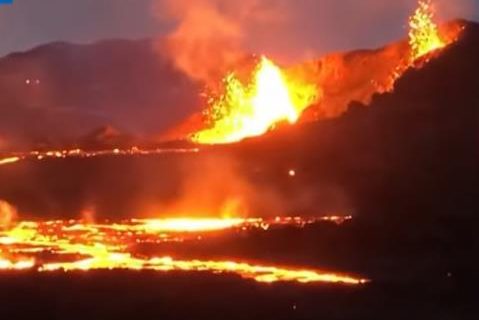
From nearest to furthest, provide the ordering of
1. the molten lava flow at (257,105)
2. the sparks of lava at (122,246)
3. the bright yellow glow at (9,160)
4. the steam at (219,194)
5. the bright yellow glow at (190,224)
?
the sparks of lava at (122,246)
the bright yellow glow at (190,224)
the steam at (219,194)
the bright yellow glow at (9,160)
the molten lava flow at (257,105)

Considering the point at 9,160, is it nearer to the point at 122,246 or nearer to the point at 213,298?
the point at 122,246

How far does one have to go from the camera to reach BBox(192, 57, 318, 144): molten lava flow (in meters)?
117

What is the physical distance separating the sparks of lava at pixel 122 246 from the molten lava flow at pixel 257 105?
49.1m

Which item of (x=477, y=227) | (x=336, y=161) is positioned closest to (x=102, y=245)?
(x=477, y=227)

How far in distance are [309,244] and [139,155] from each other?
42.0m

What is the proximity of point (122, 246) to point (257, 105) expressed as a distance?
70557 millimetres

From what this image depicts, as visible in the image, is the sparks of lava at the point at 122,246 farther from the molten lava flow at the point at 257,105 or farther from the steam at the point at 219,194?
the molten lava flow at the point at 257,105

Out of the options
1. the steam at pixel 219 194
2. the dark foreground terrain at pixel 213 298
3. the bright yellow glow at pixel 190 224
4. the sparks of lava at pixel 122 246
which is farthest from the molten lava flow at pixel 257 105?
the dark foreground terrain at pixel 213 298

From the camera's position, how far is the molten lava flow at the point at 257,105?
385ft

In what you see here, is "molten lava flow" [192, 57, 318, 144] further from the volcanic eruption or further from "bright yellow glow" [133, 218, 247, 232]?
"bright yellow glow" [133, 218, 247, 232]

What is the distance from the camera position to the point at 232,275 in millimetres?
44125

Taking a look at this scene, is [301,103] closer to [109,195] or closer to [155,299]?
[109,195]

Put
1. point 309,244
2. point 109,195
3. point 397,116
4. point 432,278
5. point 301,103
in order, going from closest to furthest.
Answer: point 432,278
point 309,244
point 109,195
point 397,116
point 301,103

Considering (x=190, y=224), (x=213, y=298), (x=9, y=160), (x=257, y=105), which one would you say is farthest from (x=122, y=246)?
(x=257, y=105)
